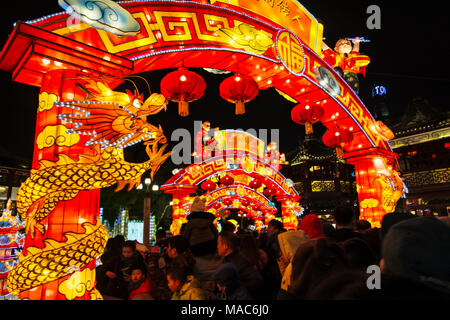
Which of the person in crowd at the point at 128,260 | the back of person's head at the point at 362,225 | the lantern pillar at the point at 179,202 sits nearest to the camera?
the person in crowd at the point at 128,260

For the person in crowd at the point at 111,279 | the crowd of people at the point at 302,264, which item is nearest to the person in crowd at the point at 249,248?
the crowd of people at the point at 302,264

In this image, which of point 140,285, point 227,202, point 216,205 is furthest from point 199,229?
point 227,202

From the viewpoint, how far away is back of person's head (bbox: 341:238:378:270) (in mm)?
2835

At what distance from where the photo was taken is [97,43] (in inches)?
162

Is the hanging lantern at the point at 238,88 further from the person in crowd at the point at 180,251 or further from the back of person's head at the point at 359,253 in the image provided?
the back of person's head at the point at 359,253

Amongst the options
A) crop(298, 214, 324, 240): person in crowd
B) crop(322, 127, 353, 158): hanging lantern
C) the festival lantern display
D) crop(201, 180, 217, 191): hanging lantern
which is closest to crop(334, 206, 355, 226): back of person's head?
crop(298, 214, 324, 240): person in crowd

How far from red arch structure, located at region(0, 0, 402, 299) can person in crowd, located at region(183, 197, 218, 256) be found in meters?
1.22

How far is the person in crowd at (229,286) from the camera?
258 cm

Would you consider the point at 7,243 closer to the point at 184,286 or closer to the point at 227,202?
the point at 184,286

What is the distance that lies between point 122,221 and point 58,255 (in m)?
15.9

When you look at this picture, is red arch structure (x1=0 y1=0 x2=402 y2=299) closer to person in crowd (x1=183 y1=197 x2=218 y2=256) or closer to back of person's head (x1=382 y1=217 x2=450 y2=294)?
person in crowd (x1=183 y1=197 x2=218 y2=256)

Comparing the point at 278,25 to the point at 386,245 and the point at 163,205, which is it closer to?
the point at 386,245
